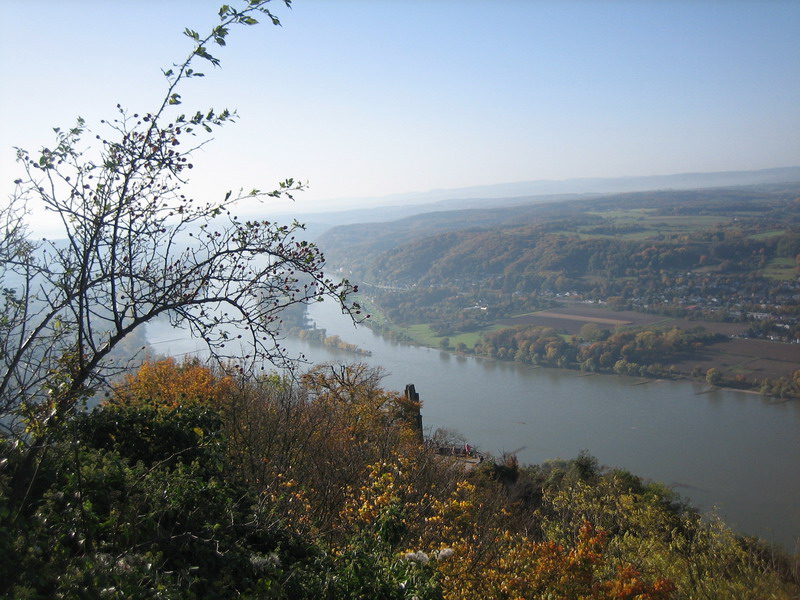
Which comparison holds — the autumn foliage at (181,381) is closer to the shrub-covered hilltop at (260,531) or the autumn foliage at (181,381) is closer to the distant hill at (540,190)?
the shrub-covered hilltop at (260,531)

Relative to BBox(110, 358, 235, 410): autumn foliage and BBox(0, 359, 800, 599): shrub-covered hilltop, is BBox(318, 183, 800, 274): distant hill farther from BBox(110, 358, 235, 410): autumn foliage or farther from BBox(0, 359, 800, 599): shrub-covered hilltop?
BBox(0, 359, 800, 599): shrub-covered hilltop

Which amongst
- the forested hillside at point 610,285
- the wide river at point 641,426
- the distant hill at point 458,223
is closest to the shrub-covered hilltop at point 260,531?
the wide river at point 641,426

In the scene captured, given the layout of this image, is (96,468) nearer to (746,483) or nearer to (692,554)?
(692,554)

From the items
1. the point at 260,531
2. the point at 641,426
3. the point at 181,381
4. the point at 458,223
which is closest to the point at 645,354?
the point at 641,426

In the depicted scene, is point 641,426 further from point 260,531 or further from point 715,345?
point 260,531

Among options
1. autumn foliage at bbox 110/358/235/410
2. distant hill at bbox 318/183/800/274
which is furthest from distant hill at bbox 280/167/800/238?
autumn foliage at bbox 110/358/235/410

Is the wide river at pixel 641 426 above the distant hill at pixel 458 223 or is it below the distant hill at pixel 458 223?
below

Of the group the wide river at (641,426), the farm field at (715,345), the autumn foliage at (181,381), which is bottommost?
the wide river at (641,426)
